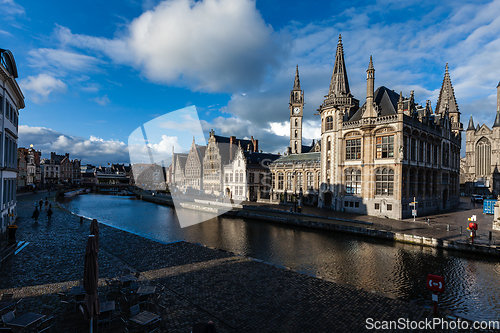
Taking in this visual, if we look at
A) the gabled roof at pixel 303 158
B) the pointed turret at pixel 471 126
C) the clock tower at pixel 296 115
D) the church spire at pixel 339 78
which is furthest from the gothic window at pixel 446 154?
the pointed turret at pixel 471 126

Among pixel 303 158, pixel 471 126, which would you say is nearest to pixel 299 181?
pixel 303 158

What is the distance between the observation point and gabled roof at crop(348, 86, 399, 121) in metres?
32.0

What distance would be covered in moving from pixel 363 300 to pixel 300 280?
2.88 meters

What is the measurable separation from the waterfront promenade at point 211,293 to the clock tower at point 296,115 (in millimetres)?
50118

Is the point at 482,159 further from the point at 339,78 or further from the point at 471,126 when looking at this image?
the point at 339,78

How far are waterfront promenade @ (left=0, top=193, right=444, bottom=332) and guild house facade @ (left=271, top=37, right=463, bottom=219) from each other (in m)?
23.6

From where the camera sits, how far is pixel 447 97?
4988 cm

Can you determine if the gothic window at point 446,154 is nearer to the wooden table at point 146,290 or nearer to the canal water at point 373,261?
the canal water at point 373,261

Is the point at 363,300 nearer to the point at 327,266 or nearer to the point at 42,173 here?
the point at 327,266

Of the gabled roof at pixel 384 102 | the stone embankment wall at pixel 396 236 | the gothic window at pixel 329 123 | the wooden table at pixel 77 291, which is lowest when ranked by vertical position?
the stone embankment wall at pixel 396 236

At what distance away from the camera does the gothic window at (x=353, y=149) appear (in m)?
33.7

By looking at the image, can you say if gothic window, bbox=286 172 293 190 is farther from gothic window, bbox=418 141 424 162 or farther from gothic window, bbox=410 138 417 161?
gothic window, bbox=418 141 424 162

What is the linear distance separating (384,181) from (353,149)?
576 cm

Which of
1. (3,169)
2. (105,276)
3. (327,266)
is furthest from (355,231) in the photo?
(3,169)
